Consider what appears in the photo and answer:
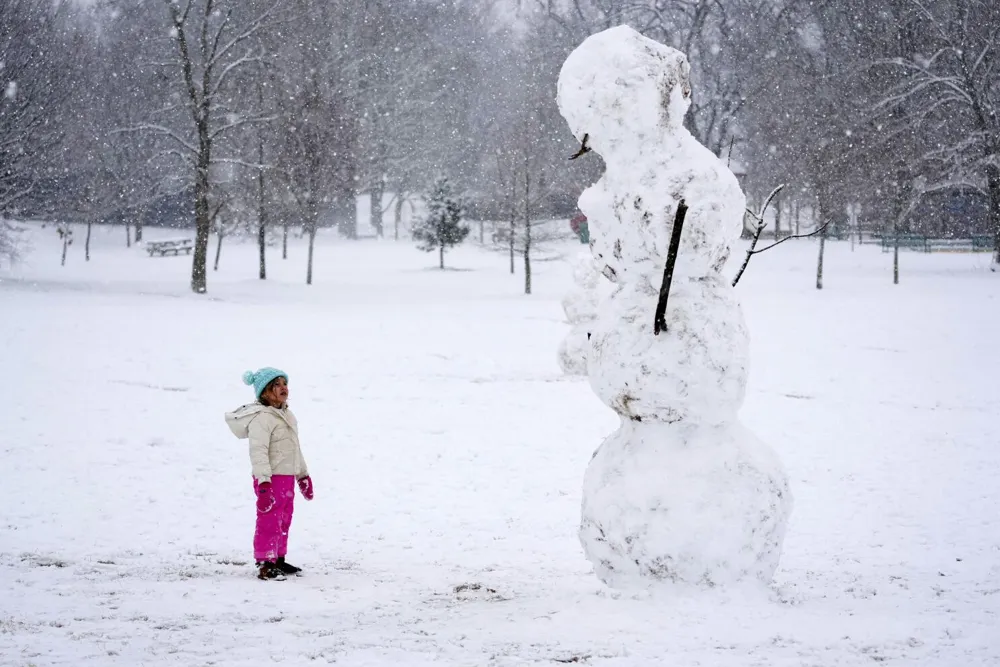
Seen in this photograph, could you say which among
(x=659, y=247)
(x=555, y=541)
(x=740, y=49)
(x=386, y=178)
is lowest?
(x=555, y=541)

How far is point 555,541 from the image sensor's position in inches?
316

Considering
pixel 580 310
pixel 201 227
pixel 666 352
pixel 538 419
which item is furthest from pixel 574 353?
pixel 201 227

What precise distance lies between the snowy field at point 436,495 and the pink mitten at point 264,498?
495 millimetres

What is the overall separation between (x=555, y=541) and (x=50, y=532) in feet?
14.6

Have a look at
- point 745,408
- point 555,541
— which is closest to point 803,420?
point 745,408

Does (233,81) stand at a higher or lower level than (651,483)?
higher

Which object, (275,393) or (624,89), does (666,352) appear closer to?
(624,89)

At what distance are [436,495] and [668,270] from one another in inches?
206

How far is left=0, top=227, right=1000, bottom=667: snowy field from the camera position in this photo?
4.54 meters

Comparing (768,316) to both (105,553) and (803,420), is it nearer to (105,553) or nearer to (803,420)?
(803,420)

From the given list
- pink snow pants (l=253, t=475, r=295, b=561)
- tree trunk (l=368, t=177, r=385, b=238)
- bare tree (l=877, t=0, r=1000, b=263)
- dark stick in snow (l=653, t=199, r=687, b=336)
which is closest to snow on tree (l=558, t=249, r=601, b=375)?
pink snow pants (l=253, t=475, r=295, b=561)

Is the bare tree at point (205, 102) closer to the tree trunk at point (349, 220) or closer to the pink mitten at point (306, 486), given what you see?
the tree trunk at point (349, 220)

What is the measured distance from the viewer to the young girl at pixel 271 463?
612 centimetres

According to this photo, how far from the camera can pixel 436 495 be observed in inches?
371
